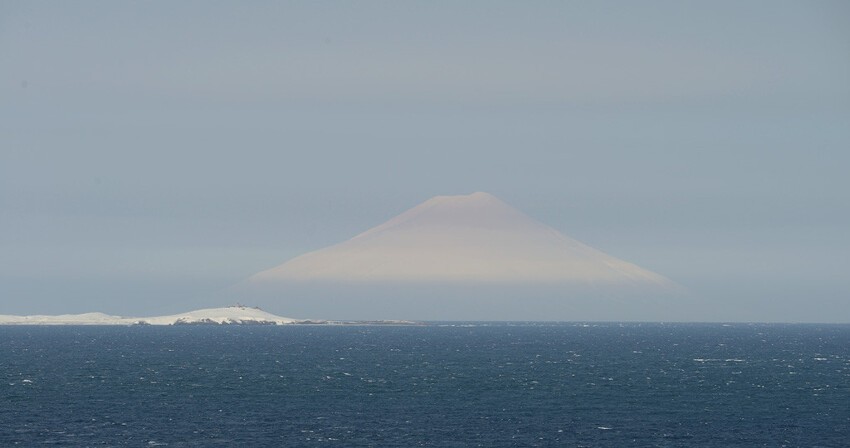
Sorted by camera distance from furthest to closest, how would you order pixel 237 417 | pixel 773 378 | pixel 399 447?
pixel 773 378 < pixel 237 417 < pixel 399 447

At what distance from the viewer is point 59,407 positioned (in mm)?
118312

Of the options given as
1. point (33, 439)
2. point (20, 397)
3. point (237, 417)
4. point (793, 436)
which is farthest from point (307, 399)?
point (793, 436)

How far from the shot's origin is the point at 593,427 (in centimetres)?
10562

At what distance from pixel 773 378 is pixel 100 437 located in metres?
95.9

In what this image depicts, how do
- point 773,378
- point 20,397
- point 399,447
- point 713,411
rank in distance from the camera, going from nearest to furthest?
1. point 399,447
2. point 713,411
3. point 20,397
4. point 773,378

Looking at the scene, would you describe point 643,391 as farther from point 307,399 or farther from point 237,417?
point 237,417

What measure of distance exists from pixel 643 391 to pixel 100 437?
6555 centimetres

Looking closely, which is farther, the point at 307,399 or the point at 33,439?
the point at 307,399

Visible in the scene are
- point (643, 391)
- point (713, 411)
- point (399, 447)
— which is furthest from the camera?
point (643, 391)

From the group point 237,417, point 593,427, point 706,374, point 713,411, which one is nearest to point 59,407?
point 237,417

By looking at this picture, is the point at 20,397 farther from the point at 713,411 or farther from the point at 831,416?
the point at 831,416

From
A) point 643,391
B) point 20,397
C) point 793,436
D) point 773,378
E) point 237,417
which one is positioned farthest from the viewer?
point 773,378

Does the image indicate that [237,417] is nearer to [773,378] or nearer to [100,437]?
[100,437]

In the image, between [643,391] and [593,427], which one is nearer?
[593,427]
